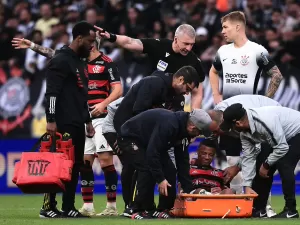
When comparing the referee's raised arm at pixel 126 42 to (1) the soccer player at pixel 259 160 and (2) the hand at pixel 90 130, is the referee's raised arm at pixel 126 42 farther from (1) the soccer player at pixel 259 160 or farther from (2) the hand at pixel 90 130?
(1) the soccer player at pixel 259 160

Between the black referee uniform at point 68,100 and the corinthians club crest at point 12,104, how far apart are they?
22.9 ft

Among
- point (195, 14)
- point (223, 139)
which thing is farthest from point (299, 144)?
point (195, 14)

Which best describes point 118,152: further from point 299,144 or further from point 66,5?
point 66,5

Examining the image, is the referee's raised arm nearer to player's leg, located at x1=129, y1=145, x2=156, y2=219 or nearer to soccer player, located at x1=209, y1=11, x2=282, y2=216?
soccer player, located at x1=209, y1=11, x2=282, y2=216

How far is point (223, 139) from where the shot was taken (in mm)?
13961

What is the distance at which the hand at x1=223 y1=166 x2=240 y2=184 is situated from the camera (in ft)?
44.9

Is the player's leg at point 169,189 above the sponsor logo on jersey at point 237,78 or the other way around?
the other way around

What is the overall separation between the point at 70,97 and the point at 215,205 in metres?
2.33

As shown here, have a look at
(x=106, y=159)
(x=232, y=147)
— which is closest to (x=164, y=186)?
(x=232, y=147)

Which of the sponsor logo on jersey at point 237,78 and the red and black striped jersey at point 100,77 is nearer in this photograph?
the sponsor logo on jersey at point 237,78

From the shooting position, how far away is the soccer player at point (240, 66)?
14.0 meters

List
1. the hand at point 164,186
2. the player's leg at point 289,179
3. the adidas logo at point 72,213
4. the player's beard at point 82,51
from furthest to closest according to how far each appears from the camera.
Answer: the adidas logo at point 72,213 → the player's beard at point 82,51 → the player's leg at point 289,179 → the hand at point 164,186

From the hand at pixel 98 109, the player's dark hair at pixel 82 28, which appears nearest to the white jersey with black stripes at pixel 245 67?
the hand at pixel 98 109

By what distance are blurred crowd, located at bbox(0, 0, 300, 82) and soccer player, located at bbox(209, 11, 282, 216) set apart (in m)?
6.41
